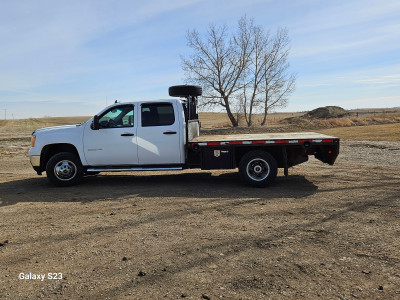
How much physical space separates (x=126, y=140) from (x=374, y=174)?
633cm

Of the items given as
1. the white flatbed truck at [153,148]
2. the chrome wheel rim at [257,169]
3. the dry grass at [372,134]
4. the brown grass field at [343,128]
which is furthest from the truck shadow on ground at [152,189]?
the brown grass field at [343,128]

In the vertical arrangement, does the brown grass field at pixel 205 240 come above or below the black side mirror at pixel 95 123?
below

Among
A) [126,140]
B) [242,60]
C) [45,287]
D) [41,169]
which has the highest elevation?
[242,60]

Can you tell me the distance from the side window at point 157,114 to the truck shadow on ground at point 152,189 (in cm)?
152

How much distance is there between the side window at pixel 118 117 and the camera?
796 cm

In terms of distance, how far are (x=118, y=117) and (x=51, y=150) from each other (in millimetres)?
1962

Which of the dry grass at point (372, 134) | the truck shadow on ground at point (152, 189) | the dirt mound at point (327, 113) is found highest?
the dirt mound at point (327, 113)

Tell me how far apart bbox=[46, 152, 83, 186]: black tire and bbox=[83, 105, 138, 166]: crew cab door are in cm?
36

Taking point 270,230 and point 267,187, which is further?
point 267,187

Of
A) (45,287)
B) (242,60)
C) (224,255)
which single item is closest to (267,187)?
(224,255)

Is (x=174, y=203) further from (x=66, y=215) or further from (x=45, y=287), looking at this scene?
(x=45, y=287)

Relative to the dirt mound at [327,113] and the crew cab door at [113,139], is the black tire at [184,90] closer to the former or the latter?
the crew cab door at [113,139]

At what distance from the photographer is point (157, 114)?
7.92 metres

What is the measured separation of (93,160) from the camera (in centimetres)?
801
